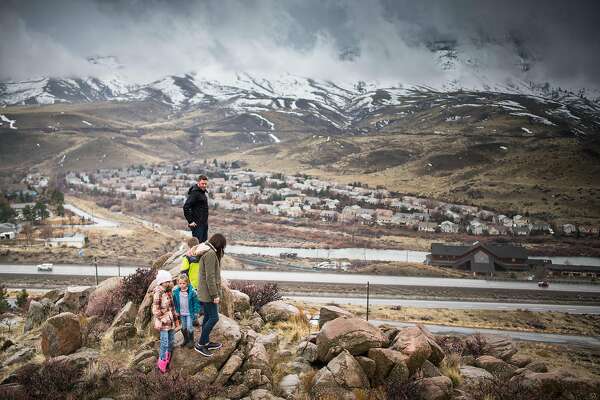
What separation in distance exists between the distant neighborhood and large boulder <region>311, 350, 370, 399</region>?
79.5 metres

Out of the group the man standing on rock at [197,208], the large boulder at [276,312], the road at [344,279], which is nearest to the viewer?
the man standing on rock at [197,208]

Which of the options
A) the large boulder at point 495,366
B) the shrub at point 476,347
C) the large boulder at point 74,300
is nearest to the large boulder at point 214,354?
the large boulder at point 495,366

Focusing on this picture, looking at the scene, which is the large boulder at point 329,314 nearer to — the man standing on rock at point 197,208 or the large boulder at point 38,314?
the man standing on rock at point 197,208

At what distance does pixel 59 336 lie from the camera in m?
9.14

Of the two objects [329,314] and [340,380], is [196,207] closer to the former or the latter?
[329,314]

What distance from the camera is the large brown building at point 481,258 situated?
5719 cm

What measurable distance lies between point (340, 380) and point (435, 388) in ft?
6.20

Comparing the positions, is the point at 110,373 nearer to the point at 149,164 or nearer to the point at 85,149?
the point at 149,164

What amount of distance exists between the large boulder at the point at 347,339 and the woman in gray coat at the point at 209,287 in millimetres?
2388

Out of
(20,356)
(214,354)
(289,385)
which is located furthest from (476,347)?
(20,356)

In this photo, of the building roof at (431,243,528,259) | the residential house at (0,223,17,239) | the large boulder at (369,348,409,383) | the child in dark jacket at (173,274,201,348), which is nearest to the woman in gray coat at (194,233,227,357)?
the child in dark jacket at (173,274,201,348)

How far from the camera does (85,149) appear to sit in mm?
188375

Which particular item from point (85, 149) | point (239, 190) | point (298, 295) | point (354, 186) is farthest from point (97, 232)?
point (85, 149)

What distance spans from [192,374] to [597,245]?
89.5m
